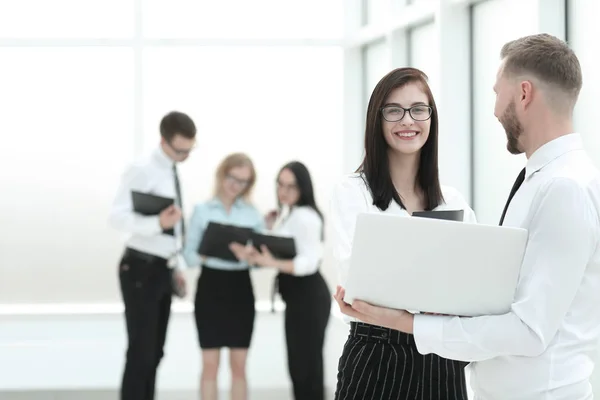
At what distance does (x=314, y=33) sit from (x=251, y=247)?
3.10 metres

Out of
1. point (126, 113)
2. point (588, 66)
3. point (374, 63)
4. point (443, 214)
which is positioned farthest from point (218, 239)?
point (443, 214)

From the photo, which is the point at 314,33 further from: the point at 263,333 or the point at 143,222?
the point at 143,222

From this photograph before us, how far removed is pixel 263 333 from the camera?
7.56m

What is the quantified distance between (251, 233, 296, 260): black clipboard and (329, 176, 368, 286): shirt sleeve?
2810 millimetres

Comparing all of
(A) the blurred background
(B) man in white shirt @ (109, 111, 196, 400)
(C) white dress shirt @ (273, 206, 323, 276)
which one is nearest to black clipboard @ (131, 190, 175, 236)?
(B) man in white shirt @ (109, 111, 196, 400)

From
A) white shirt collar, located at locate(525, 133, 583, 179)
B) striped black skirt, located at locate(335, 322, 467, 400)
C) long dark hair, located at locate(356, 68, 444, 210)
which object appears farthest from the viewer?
long dark hair, located at locate(356, 68, 444, 210)

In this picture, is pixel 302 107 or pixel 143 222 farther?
pixel 302 107

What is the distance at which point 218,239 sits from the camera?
5.30 metres

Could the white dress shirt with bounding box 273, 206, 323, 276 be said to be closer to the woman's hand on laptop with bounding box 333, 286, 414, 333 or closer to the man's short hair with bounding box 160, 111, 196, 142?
the man's short hair with bounding box 160, 111, 196, 142

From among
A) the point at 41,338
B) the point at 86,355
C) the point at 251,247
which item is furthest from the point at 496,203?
the point at 41,338

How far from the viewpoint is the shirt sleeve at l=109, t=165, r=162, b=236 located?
17.0ft

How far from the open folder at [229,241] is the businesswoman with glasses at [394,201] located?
275 cm

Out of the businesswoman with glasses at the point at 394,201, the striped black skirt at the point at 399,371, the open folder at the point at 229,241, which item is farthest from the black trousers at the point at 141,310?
the striped black skirt at the point at 399,371

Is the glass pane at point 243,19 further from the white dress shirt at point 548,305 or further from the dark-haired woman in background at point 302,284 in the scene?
the white dress shirt at point 548,305
